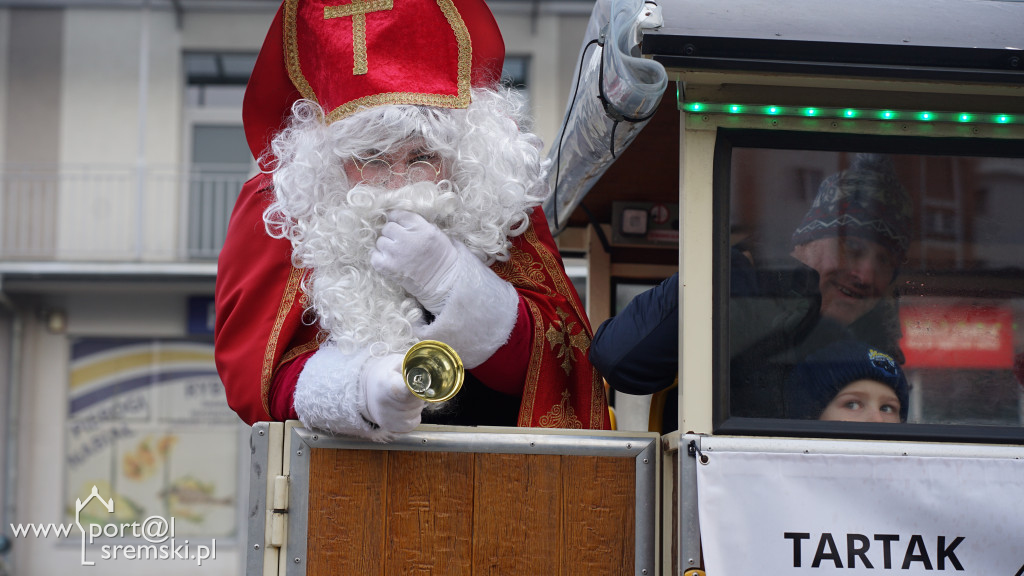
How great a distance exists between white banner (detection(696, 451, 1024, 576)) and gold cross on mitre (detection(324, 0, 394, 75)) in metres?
1.21

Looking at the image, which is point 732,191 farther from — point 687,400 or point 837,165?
point 687,400

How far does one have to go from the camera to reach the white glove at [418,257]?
8.10 feet

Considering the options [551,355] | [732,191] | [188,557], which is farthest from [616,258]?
[188,557]

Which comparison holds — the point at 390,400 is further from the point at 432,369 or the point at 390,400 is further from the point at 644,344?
the point at 644,344

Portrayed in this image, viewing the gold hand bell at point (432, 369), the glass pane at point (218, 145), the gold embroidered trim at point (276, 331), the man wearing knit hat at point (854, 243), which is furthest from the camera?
the glass pane at point (218, 145)

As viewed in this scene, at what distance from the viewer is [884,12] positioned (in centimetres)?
218

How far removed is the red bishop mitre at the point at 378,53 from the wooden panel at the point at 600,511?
3.05ft

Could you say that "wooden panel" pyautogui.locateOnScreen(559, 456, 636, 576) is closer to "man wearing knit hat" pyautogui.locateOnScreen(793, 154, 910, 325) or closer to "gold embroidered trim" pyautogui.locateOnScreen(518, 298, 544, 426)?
"gold embroidered trim" pyautogui.locateOnScreen(518, 298, 544, 426)

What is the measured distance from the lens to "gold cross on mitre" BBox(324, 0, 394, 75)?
105 inches

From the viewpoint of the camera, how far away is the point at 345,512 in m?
2.33
